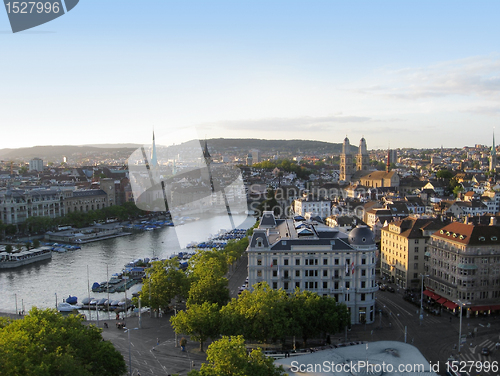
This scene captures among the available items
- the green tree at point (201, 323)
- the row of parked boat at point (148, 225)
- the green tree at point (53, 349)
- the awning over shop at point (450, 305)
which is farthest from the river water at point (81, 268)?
the awning over shop at point (450, 305)

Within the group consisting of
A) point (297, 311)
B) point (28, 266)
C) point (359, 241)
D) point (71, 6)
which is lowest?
point (28, 266)

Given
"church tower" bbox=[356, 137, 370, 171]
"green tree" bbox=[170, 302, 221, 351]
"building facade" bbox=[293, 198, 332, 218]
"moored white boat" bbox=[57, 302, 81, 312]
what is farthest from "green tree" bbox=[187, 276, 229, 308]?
"church tower" bbox=[356, 137, 370, 171]

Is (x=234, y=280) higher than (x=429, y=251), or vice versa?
(x=429, y=251)

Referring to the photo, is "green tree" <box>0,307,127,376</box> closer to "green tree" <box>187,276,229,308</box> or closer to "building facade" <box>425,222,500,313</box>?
"green tree" <box>187,276,229,308</box>

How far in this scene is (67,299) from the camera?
37500 mm

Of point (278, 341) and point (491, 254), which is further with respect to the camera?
point (491, 254)

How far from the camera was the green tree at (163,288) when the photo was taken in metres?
32.5

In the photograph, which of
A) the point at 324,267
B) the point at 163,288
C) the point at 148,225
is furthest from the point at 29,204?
the point at 324,267

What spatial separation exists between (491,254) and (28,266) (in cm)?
4407

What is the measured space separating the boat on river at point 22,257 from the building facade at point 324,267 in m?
31.0

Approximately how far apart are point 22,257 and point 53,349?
120ft

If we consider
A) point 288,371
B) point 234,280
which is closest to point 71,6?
point 288,371

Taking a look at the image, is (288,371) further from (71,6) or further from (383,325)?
(71,6)

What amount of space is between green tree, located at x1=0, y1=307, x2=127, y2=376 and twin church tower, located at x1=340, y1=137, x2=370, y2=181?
99.9 m
